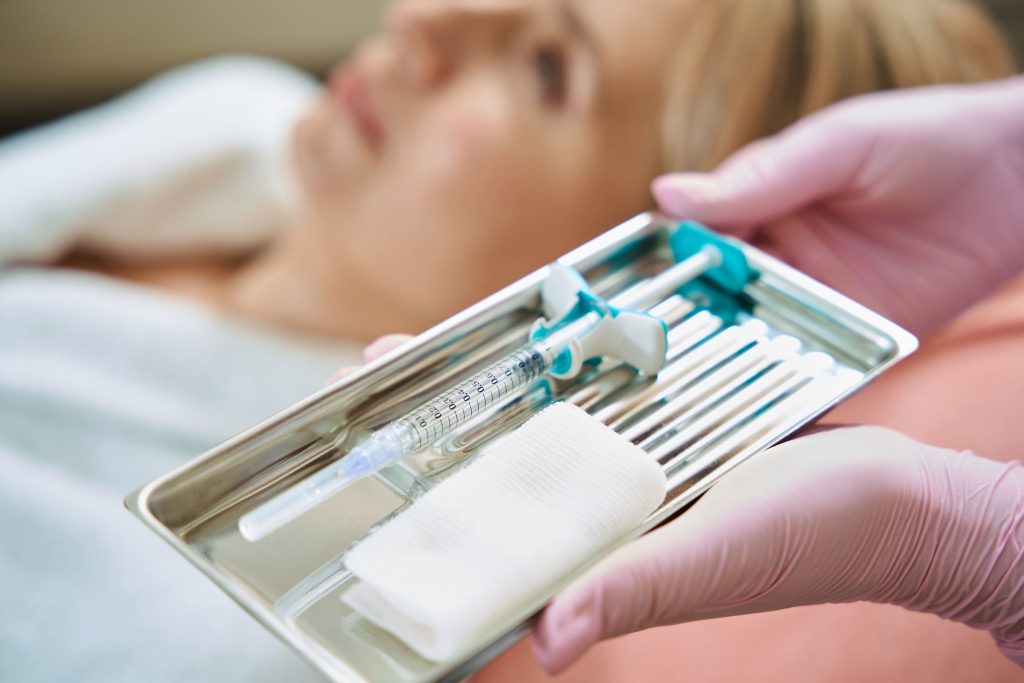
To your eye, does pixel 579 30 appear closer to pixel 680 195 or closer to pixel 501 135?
pixel 501 135

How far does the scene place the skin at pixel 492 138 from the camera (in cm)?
90

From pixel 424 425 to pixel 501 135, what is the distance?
0.49 m

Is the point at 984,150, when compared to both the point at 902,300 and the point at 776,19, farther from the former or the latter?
the point at 776,19

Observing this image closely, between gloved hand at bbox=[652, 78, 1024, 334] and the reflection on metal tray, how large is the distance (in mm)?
151

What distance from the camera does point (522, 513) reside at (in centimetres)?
44

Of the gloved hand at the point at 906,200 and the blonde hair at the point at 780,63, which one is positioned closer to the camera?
the gloved hand at the point at 906,200

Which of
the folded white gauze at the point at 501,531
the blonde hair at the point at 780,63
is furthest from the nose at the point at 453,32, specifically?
the folded white gauze at the point at 501,531

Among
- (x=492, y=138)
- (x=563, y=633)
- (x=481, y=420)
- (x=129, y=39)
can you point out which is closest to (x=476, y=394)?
(x=481, y=420)

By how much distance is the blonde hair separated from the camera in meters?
0.89

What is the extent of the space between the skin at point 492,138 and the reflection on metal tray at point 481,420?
28 centimetres

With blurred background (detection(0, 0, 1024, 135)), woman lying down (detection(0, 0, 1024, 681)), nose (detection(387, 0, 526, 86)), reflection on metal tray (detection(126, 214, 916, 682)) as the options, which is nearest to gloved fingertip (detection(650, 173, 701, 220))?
reflection on metal tray (detection(126, 214, 916, 682))

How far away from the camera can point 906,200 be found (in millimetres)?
761

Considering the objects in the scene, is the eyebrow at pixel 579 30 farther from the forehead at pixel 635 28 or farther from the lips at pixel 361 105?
the lips at pixel 361 105

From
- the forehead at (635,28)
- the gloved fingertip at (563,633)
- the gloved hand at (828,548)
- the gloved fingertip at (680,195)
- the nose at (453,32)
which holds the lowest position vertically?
the gloved hand at (828,548)
